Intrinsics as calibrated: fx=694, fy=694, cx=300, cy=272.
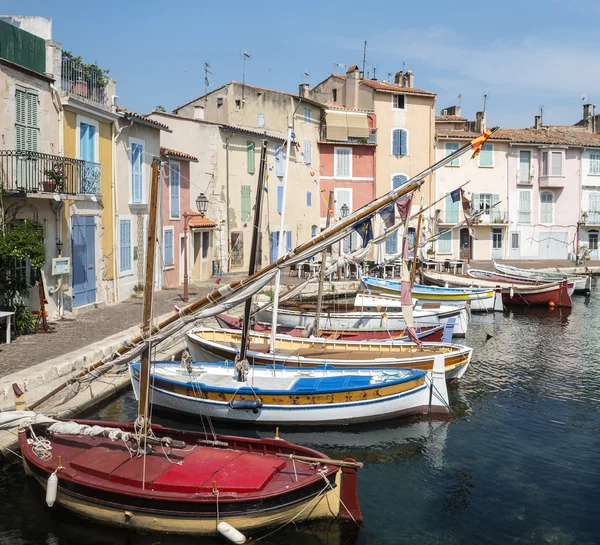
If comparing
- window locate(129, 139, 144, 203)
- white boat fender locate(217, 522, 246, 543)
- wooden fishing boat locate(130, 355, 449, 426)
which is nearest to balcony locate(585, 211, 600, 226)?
window locate(129, 139, 144, 203)

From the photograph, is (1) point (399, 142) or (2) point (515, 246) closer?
(1) point (399, 142)

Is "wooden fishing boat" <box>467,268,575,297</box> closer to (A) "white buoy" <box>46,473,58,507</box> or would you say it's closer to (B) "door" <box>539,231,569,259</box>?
(B) "door" <box>539,231,569,259</box>

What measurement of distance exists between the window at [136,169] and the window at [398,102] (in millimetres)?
26317

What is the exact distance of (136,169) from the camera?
2864 cm

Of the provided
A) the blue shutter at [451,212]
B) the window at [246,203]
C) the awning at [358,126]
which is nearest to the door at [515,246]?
the blue shutter at [451,212]

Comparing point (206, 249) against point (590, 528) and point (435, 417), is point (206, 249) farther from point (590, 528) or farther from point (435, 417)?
point (590, 528)

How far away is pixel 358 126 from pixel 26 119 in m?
31.3

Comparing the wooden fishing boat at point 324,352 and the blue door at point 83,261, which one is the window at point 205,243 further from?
the wooden fishing boat at point 324,352

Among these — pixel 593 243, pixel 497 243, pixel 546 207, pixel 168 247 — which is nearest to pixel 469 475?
pixel 168 247

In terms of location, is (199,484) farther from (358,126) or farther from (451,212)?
(451,212)

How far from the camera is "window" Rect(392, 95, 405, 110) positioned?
50.6m

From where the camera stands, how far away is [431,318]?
28109mm

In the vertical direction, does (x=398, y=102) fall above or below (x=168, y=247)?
above

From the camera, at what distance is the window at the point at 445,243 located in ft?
175
